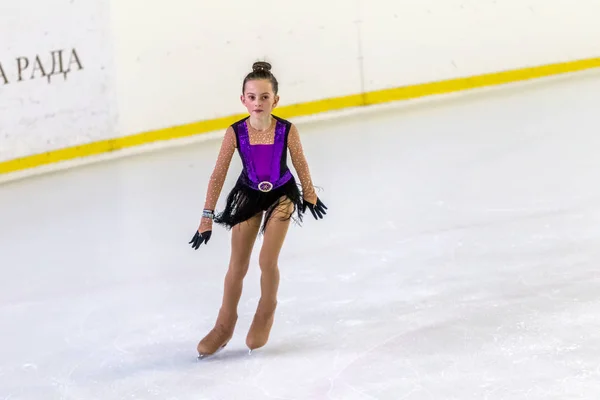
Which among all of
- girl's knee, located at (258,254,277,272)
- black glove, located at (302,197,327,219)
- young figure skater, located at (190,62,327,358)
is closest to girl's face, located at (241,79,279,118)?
young figure skater, located at (190,62,327,358)

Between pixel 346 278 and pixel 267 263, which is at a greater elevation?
pixel 267 263

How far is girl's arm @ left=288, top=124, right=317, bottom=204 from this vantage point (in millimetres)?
2963

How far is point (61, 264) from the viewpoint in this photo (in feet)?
14.0

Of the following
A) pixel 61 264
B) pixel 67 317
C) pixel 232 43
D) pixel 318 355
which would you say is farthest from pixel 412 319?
pixel 232 43

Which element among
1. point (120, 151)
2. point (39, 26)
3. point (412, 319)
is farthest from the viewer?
point (120, 151)

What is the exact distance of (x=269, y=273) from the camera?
10.2 ft

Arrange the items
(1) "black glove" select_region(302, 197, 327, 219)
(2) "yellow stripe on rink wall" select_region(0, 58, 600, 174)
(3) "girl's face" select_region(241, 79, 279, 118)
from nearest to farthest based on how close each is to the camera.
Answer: (3) "girl's face" select_region(241, 79, 279, 118)
(1) "black glove" select_region(302, 197, 327, 219)
(2) "yellow stripe on rink wall" select_region(0, 58, 600, 174)

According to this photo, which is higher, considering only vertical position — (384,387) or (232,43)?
(232,43)

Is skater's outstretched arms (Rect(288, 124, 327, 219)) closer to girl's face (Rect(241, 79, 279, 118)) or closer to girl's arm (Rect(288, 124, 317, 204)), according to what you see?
girl's arm (Rect(288, 124, 317, 204))

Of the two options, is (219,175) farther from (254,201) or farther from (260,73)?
(260,73)

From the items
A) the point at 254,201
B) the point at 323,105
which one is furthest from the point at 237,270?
the point at 323,105

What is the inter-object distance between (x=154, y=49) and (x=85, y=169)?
2.75 ft

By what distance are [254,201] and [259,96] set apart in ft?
1.09

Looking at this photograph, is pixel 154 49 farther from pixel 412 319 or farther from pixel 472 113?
pixel 412 319
